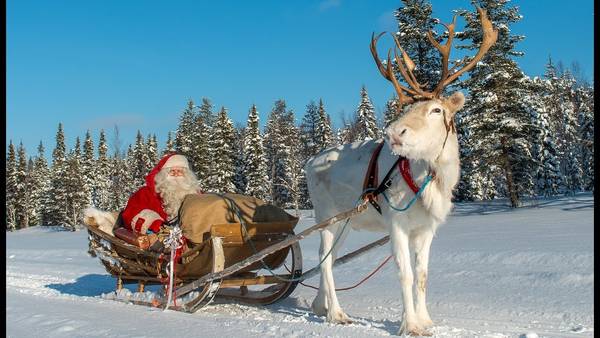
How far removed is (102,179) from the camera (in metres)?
68.3

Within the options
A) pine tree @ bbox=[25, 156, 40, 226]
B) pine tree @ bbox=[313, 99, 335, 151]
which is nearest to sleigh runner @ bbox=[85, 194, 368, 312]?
pine tree @ bbox=[313, 99, 335, 151]

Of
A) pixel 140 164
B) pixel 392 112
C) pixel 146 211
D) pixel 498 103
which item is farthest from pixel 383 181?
pixel 140 164

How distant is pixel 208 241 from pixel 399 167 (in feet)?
8.85

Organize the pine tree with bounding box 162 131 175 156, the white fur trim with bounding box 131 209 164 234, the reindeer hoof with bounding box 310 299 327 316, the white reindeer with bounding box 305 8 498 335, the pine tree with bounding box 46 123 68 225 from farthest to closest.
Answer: the pine tree with bounding box 46 123 68 225 → the pine tree with bounding box 162 131 175 156 → the white fur trim with bounding box 131 209 164 234 → the reindeer hoof with bounding box 310 299 327 316 → the white reindeer with bounding box 305 8 498 335

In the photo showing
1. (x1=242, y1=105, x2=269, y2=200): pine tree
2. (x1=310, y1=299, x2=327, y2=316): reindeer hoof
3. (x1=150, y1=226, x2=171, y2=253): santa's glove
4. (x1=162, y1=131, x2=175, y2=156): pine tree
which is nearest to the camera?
(x1=310, y1=299, x2=327, y2=316): reindeer hoof

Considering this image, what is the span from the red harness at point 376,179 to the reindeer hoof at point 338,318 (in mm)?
1251

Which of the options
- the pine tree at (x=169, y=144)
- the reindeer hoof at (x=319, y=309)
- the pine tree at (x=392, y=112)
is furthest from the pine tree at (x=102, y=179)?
the reindeer hoof at (x=319, y=309)

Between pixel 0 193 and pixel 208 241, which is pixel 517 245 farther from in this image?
pixel 0 193

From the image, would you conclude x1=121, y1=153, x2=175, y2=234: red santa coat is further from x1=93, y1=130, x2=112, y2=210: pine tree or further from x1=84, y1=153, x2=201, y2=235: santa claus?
x1=93, y1=130, x2=112, y2=210: pine tree

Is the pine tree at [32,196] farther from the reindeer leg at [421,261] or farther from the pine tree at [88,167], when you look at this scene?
the reindeer leg at [421,261]

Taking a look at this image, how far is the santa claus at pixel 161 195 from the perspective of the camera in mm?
8547

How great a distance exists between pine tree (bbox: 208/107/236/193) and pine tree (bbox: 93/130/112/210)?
2542 cm

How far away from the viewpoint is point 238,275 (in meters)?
7.98

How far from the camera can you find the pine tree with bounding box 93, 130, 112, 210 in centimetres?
6781
